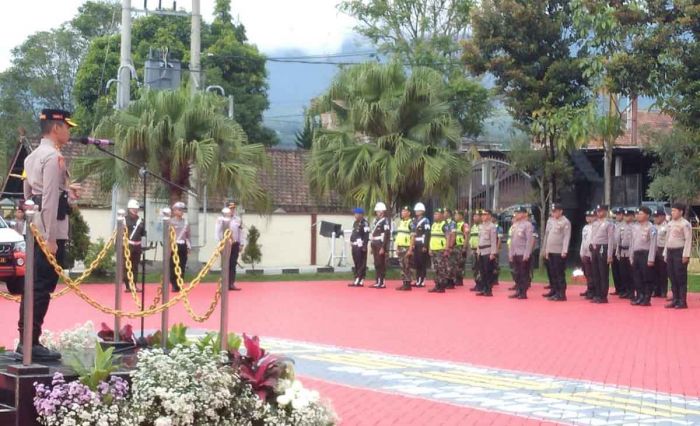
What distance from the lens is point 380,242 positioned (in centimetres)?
2552

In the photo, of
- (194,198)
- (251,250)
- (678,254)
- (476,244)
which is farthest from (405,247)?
(251,250)

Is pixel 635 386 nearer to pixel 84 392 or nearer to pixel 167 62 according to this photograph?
pixel 84 392

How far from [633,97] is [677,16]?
1935mm

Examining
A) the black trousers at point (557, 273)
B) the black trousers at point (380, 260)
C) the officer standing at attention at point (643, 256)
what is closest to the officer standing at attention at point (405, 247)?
the black trousers at point (380, 260)

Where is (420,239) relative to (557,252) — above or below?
above

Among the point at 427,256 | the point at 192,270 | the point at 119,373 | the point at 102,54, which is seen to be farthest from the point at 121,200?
the point at 102,54

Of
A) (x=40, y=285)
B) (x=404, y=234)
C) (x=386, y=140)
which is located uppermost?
(x=386, y=140)

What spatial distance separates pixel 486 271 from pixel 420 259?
2361 mm

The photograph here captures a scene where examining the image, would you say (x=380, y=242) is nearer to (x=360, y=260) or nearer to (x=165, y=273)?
(x=360, y=260)

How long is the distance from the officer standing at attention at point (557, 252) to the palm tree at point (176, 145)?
736 centimetres

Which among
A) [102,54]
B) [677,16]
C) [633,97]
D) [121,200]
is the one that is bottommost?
[121,200]

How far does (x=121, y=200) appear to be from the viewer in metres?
27.1

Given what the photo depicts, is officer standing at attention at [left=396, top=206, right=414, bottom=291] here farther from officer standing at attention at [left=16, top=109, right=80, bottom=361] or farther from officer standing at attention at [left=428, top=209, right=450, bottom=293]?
officer standing at attention at [left=16, top=109, right=80, bottom=361]

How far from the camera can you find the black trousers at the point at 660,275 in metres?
21.7
